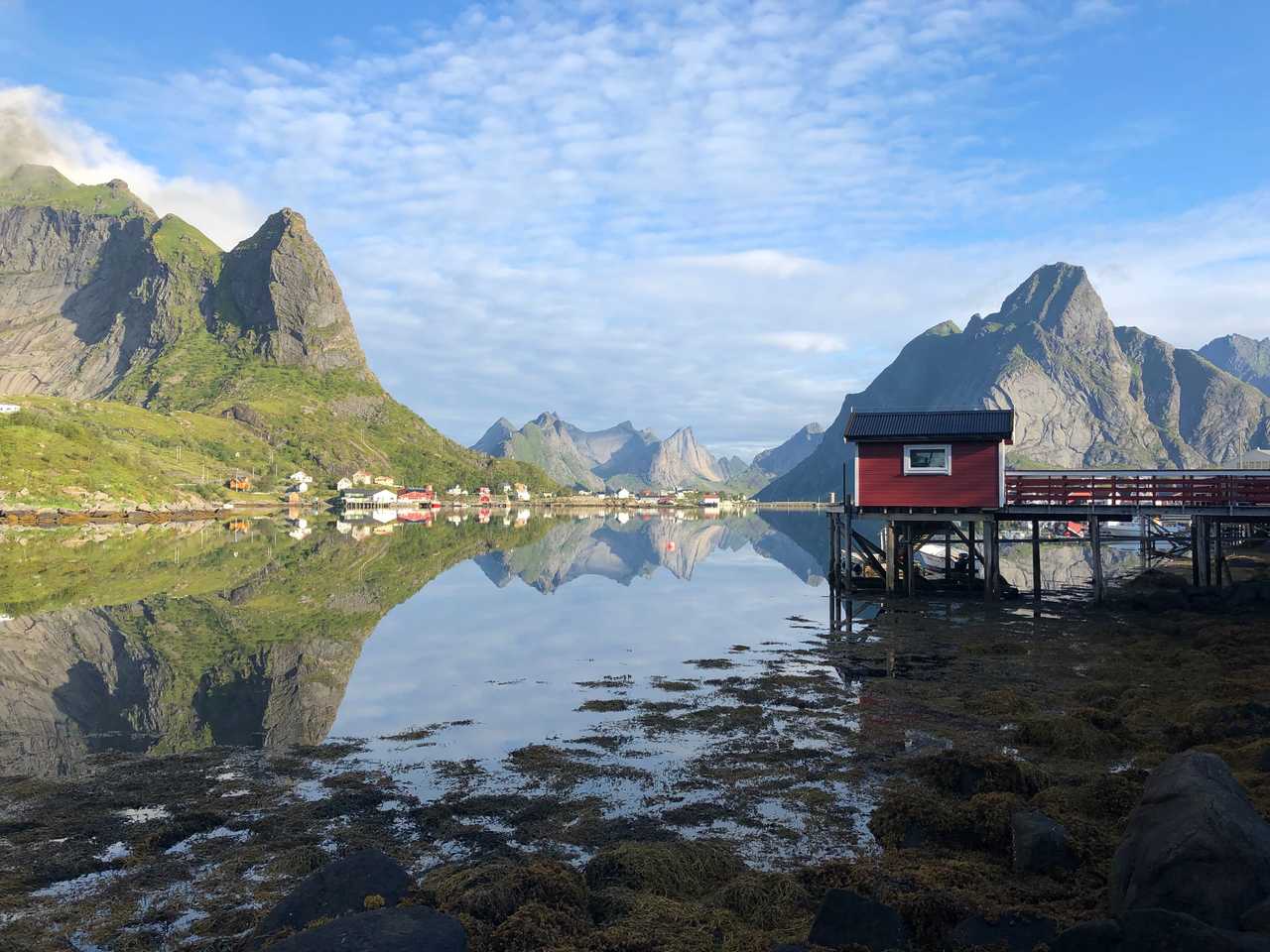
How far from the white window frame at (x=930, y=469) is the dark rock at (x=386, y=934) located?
3772 cm

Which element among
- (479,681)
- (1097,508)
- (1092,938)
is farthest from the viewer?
(1097,508)

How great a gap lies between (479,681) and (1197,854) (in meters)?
20.0

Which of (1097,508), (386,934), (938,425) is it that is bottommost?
(386,934)

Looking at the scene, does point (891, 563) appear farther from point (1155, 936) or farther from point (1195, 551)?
point (1155, 936)

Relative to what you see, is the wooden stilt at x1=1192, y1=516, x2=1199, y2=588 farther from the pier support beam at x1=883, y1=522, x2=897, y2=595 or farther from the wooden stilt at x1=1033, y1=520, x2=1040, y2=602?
the pier support beam at x1=883, y1=522, x2=897, y2=595

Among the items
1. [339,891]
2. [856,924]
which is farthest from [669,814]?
[339,891]

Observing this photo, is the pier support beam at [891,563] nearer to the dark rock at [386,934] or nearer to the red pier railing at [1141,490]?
the red pier railing at [1141,490]

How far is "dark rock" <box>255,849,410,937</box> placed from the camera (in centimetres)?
914

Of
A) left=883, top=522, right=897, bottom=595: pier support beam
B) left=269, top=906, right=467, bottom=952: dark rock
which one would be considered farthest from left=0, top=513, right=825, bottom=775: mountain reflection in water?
left=883, top=522, right=897, bottom=595: pier support beam

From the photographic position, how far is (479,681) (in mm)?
25453

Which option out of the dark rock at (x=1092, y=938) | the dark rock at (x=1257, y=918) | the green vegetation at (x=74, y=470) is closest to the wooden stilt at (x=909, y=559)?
the dark rock at (x=1257, y=918)

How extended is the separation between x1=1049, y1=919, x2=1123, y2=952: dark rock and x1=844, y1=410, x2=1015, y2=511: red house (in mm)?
35725

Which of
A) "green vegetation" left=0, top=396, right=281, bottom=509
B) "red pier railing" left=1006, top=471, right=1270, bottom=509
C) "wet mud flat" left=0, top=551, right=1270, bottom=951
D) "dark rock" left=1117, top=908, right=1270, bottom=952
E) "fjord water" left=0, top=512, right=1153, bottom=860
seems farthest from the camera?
"green vegetation" left=0, top=396, right=281, bottom=509

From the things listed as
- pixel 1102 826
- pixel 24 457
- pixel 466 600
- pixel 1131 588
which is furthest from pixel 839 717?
pixel 24 457
